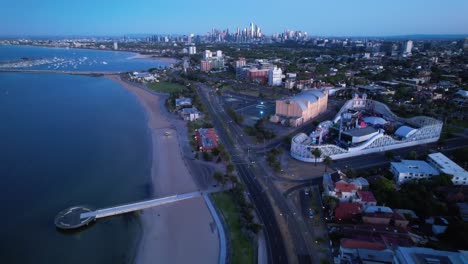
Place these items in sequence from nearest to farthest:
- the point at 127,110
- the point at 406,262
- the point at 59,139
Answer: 1. the point at 406,262
2. the point at 59,139
3. the point at 127,110

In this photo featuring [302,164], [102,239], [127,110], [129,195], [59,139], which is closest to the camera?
[102,239]

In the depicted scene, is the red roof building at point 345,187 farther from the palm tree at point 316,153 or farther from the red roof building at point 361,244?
the palm tree at point 316,153

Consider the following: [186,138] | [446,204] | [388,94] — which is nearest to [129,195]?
[186,138]

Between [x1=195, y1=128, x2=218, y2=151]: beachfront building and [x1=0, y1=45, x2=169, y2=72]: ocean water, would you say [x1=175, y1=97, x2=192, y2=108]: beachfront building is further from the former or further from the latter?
[x1=0, y1=45, x2=169, y2=72]: ocean water

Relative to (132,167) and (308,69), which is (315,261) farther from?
(308,69)

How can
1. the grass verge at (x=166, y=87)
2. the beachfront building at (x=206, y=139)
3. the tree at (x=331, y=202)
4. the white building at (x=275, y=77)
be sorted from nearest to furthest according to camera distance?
the tree at (x=331, y=202) < the beachfront building at (x=206, y=139) < the grass verge at (x=166, y=87) < the white building at (x=275, y=77)

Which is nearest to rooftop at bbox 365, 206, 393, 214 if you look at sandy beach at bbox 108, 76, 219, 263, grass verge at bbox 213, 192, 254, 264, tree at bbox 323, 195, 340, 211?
tree at bbox 323, 195, 340, 211

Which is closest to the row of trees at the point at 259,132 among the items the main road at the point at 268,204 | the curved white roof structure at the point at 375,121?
the main road at the point at 268,204
